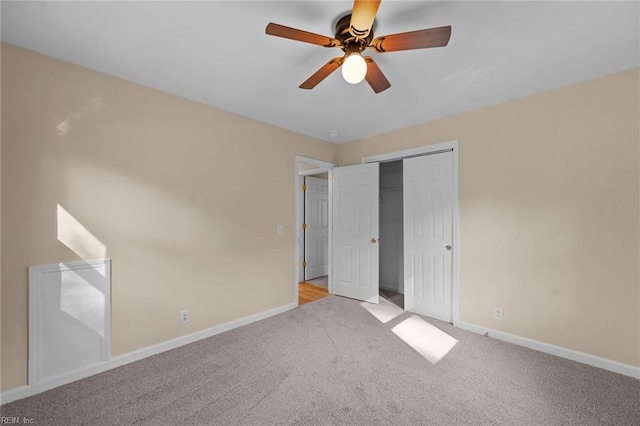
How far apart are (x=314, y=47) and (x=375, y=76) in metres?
0.48

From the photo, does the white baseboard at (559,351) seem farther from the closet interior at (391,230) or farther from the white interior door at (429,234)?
the closet interior at (391,230)

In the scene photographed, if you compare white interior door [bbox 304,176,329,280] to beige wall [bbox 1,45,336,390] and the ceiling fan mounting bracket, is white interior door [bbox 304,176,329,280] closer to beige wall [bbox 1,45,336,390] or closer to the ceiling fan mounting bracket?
beige wall [bbox 1,45,336,390]

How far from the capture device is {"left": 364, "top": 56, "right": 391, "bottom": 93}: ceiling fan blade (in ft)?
5.94

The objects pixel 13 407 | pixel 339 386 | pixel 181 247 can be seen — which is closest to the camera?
pixel 13 407

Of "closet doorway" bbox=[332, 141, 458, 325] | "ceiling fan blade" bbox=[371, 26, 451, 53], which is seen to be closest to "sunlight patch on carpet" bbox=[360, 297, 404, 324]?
"closet doorway" bbox=[332, 141, 458, 325]

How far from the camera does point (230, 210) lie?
317 centimetres

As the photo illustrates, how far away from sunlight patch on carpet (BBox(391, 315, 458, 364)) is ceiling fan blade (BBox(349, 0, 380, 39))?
260cm

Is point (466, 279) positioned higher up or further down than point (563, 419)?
higher up

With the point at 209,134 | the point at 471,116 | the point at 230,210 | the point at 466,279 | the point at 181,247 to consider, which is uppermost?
the point at 471,116

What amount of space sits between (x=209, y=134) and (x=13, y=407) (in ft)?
8.44

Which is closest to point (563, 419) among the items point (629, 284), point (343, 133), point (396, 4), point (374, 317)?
point (629, 284)

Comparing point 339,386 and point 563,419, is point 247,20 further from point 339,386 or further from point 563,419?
point 563,419

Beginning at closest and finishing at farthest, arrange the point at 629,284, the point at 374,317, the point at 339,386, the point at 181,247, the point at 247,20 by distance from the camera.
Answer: the point at 247,20 < the point at 339,386 < the point at 629,284 < the point at 181,247 < the point at 374,317

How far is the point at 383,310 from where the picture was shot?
3.74m
